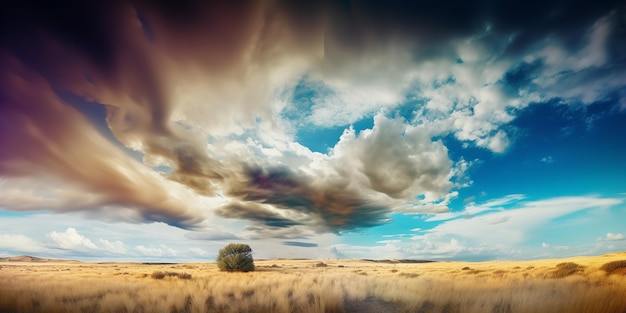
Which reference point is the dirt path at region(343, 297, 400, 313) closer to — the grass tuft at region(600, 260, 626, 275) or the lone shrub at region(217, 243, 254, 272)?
the grass tuft at region(600, 260, 626, 275)

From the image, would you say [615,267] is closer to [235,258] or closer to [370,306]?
[370,306]

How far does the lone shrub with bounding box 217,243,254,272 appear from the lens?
141 feet

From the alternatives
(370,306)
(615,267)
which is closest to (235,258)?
(370,306)

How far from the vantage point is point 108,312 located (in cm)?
983

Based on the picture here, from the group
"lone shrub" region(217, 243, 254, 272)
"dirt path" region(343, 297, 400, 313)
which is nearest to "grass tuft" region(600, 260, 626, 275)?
"dirt path" region(343, 297, 400, 313)

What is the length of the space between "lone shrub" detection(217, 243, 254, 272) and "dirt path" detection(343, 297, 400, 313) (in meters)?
34.6

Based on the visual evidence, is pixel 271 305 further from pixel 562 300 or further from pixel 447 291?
pixel 562 300

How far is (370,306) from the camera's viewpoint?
1149cm

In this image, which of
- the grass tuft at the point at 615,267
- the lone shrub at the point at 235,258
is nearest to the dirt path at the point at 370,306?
the grass tuft at the point at 615,267

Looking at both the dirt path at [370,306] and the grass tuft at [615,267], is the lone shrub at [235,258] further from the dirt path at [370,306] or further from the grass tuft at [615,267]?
the grass tuft at [615,267]

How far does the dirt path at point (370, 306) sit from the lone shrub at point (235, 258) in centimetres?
3460

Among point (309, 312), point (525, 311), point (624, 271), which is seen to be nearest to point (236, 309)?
point (309, 312)

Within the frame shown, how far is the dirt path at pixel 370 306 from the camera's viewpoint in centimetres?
1062

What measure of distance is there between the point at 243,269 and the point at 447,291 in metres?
37.0
